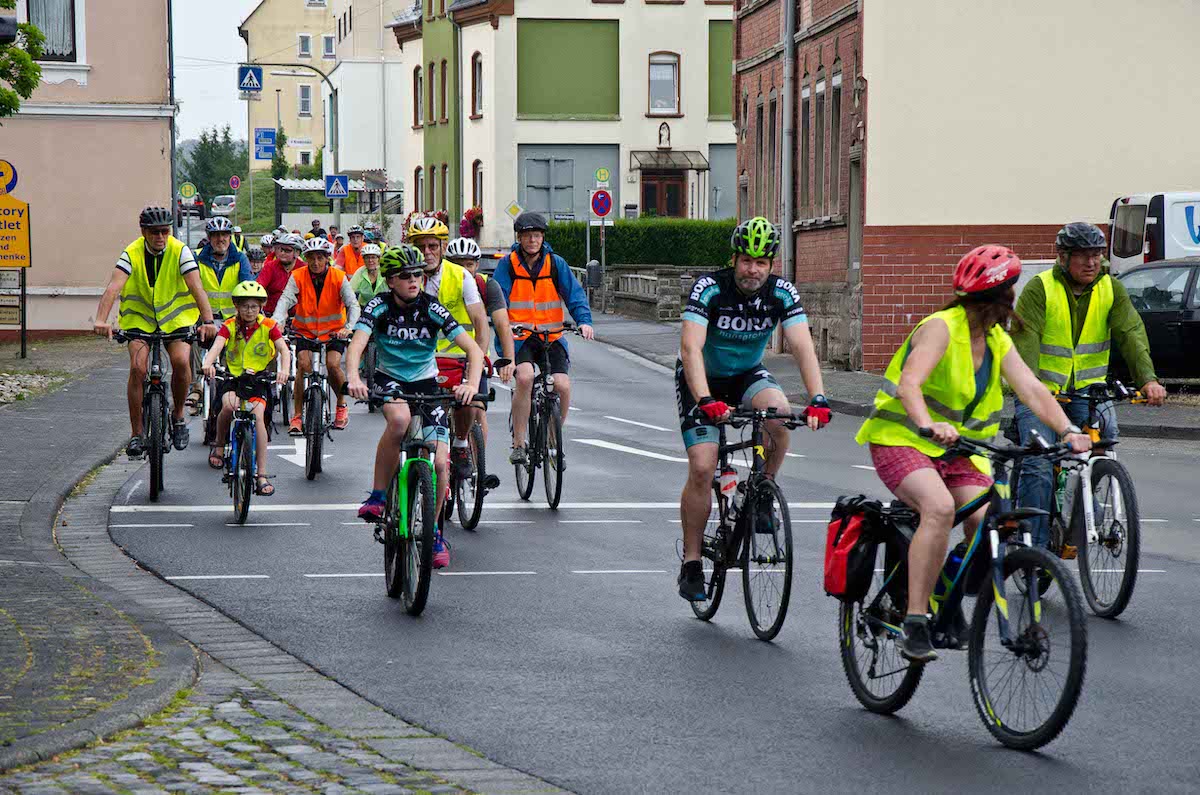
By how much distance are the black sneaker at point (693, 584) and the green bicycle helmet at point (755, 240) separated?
144cm

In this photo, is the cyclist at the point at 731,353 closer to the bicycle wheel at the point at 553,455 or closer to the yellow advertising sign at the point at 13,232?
the bicycle wheel at the point at 553,455

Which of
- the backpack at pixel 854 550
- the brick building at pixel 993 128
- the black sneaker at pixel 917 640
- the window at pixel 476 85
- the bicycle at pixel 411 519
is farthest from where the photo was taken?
the window at pixel 476 85

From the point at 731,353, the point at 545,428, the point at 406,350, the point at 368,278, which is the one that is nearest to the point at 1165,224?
the point at 368,278

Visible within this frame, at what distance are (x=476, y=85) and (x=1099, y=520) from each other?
56624 millimetres

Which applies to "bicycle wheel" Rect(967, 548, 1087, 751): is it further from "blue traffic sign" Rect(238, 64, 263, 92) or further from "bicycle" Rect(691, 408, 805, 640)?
"blue traffic sign" Rect(238, 64, 263, 92)

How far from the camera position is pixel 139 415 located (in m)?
14.0

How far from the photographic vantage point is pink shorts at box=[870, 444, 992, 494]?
6.75 metres

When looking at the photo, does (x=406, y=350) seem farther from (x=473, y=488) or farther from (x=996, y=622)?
(x=996, y=622)

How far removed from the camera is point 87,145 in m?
33.9

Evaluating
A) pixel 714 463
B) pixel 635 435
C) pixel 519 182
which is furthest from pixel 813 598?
pixel 519 182

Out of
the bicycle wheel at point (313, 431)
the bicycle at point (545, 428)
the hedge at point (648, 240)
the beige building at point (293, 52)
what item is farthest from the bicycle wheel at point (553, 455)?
the beige building at point (293, 52)

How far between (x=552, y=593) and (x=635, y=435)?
9747 millimetres

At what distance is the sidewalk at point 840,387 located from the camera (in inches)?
781

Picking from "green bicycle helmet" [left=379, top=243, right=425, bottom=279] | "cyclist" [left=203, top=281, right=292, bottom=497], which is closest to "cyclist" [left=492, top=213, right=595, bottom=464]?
"cyclist" [left=203, top=281, right=292, bottom=497]
